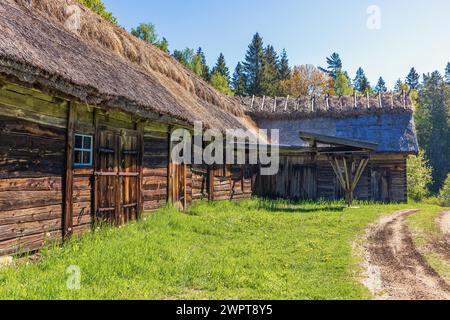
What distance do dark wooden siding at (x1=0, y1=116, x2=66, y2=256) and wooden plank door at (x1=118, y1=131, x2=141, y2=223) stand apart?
201 centimetres

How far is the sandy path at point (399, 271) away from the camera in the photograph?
16.0ft

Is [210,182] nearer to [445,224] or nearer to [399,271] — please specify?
[445,224]

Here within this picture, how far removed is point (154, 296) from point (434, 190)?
47941 millimetres

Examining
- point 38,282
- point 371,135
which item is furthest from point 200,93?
point 38,282

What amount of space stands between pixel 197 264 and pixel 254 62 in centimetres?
4796

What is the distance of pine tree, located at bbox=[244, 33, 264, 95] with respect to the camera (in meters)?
49.4

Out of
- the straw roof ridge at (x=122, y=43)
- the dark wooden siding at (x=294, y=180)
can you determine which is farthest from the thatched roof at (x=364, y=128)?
the straw roof ridge at (x=122, y=43)

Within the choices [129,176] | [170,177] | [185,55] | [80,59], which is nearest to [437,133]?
[185,55]

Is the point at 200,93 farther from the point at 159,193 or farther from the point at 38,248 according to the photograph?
the point at 38,248

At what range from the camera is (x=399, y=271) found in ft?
19.4

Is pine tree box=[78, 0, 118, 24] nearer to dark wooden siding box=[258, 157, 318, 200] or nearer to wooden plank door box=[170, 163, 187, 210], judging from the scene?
dark wooden siding box=[258, 157, 318, 200]

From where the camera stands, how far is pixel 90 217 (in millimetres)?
7492

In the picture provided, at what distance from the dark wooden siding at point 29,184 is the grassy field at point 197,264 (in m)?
0.42

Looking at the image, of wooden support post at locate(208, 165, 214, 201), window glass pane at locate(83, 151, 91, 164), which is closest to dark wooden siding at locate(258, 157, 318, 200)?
wooden support post at locate(208, 165, 214, 201)
